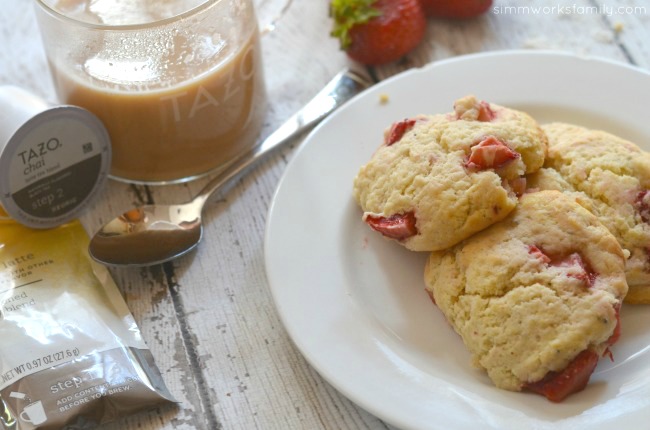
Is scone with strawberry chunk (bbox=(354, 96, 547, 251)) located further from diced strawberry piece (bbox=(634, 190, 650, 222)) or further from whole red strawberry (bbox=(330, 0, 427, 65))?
whole red strawberry (bbox=(330, 0, 427, 65))

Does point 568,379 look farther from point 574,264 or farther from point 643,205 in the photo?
point 643,205

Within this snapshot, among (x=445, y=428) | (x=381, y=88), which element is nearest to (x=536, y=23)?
(x=381, y=88)

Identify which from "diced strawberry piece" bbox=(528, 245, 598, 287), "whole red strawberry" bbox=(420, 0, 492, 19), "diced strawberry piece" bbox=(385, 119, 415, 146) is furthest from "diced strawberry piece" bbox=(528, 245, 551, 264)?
"whole red strawberry" bbox=(420, 0, 492, 19)

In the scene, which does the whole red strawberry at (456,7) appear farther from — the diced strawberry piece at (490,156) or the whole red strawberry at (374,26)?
the diced strawberry piece at (490,156)

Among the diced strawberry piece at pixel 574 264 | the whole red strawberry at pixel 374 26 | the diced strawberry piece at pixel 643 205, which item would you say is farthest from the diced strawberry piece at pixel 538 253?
the whole red strawberry at pixel 374 26

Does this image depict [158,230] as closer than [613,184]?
No

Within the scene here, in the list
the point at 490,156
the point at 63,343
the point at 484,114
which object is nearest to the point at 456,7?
the point at 484,114
